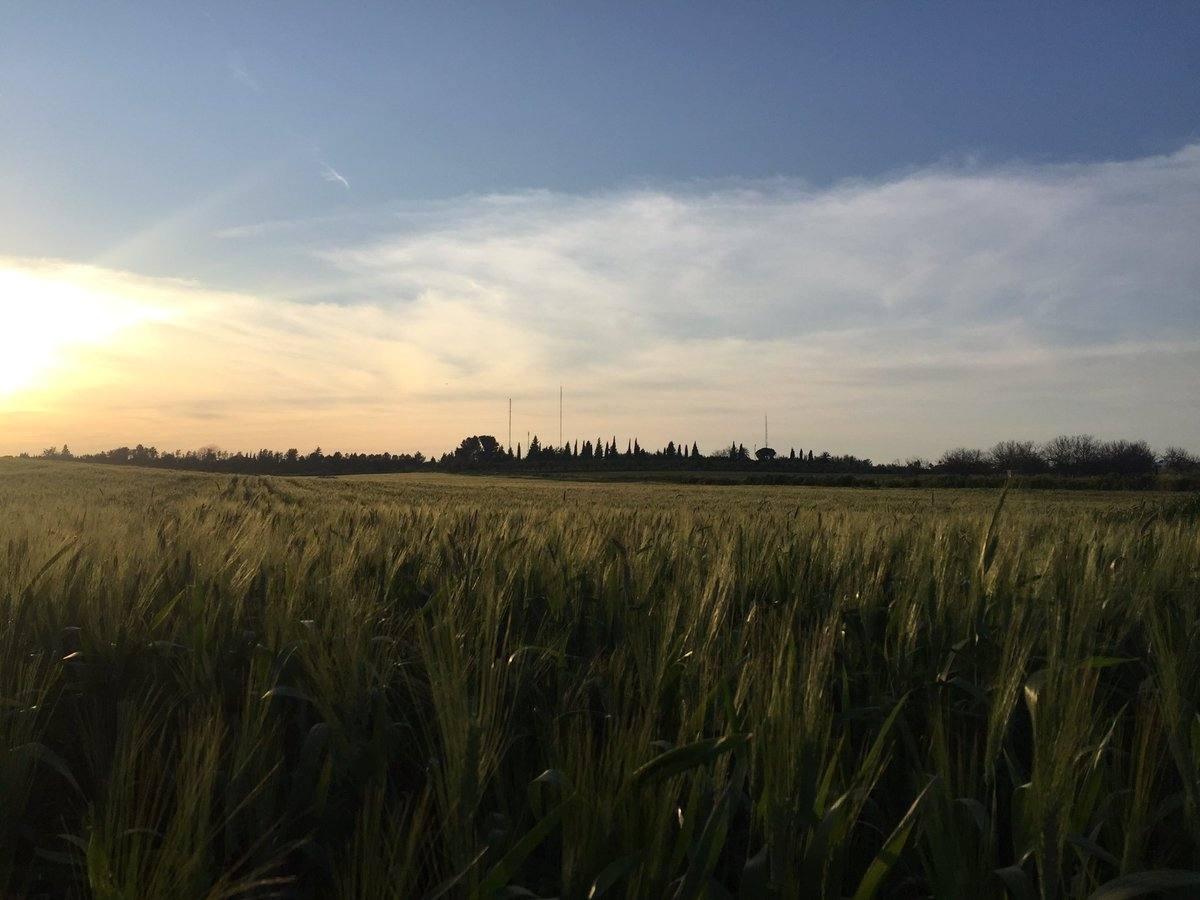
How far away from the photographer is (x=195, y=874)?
1.29 metres

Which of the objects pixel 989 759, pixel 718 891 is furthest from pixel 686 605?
pixel 718 891

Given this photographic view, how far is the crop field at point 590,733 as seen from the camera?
4.50 ft

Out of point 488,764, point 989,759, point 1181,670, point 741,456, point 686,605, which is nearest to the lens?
point 488,764

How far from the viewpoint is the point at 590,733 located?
1.44 meters

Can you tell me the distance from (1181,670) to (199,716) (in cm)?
240

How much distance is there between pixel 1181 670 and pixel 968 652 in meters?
0.52

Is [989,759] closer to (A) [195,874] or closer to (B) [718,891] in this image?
(B) [718,891]

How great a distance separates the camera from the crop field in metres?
1.37

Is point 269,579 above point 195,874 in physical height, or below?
above

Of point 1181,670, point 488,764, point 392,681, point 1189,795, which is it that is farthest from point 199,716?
point 1181,670

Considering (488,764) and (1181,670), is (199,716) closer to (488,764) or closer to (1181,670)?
(488,764)

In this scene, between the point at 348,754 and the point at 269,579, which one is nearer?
the point at 348,754

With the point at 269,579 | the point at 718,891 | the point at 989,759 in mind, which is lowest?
the point at 718,891

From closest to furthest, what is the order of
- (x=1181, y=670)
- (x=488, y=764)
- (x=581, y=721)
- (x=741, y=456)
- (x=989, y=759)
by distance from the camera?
(x=488, y=764), (x=989, y=759), (x=581, y=721), (x=1181, y=670), (x=741, y=456)
